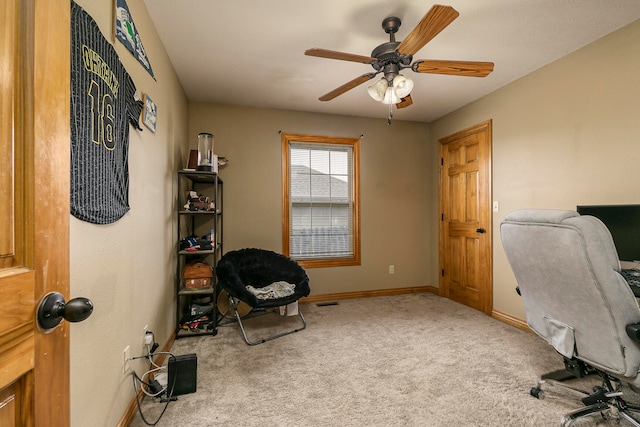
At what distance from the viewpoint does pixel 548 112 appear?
2.84 m

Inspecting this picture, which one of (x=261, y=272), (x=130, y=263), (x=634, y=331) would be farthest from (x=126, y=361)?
(x=634, y=331)

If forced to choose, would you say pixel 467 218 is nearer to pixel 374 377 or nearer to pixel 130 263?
pixel 374 377

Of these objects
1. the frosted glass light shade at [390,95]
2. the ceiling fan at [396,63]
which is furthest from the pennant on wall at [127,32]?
the frosted glass light shade at [390,95]

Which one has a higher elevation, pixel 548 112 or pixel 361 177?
pixel 548 112

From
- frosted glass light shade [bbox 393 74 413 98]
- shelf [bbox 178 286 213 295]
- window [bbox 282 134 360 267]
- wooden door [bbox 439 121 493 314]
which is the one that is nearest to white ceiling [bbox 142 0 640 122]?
frosted glass light shade [bbox 393 74 413 98]

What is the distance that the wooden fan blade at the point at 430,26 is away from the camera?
4.91ft

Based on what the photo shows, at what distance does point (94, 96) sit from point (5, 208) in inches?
39.1

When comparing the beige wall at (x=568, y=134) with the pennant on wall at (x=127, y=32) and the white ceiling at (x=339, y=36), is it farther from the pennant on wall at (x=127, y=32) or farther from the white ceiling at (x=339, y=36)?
the pennant on wall at (x=127, y=32)

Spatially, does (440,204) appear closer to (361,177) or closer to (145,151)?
(361,177)

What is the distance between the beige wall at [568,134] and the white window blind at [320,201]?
6.01ft

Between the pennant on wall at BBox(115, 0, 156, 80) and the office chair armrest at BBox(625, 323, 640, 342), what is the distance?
2.77 m

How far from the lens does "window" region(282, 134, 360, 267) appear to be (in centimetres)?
405

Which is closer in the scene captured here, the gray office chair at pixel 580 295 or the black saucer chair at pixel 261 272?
the gray office chair at pixel 580 295

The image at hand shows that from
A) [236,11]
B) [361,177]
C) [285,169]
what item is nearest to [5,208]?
[236,11]
